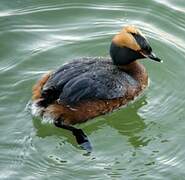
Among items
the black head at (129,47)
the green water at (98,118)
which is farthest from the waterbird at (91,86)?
the green water at (98,118)

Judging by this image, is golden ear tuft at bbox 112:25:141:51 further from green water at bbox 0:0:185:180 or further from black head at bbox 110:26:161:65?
green water at bbox 0:0:185:180

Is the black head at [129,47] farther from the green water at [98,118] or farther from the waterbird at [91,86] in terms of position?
the green water at [98,118]

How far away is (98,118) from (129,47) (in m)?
0.97

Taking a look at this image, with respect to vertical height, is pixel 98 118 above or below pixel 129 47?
below

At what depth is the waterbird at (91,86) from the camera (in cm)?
738

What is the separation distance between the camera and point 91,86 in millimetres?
7508

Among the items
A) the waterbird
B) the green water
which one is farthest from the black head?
the green water

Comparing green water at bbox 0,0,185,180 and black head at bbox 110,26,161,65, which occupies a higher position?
black head at bbox 110,26,161,65

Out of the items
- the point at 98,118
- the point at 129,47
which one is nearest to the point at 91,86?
the point at 98,118

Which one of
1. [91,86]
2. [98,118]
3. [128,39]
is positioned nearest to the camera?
[91,86]

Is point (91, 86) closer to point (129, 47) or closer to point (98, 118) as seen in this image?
point (98, 118)

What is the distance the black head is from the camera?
25.9 ft

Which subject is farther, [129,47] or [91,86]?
[129,47]

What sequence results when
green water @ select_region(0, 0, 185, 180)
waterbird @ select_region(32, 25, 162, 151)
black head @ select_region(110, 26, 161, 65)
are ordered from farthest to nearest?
black head @ select_region(110, 26, 161, 65) → waterbird @ select_region(32, 25, 162, 151) → green water @ select_region(0, 0, 185, 180)
